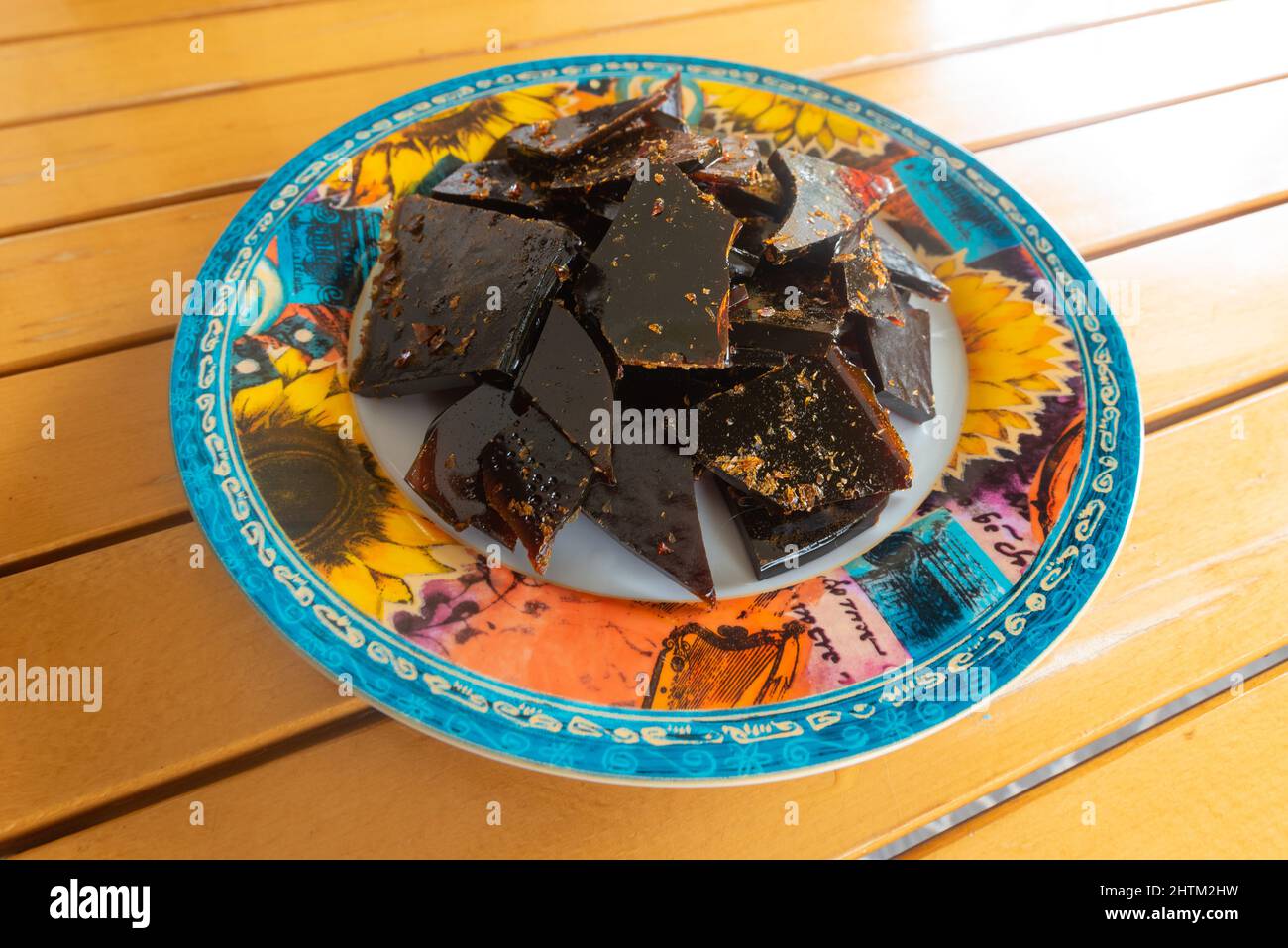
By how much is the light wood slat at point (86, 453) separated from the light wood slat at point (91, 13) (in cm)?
119

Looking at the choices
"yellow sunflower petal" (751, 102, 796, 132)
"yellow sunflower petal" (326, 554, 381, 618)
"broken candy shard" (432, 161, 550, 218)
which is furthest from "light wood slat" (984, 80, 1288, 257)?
"yellow sunflower petal" (326, 554, 381, 618)

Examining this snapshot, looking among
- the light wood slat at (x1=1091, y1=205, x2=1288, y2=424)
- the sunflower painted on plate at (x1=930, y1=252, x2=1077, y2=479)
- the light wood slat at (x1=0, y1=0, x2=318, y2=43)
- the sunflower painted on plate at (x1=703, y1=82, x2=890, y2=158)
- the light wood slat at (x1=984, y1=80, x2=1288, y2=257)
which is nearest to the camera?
the sunflower painted on plate at (x1=930, y1=252, x2=1077, y2=479)

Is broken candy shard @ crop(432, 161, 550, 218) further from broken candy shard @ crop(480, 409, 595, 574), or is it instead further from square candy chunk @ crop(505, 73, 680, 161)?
broken candy shard @ crop(480, 409, 595, 574)

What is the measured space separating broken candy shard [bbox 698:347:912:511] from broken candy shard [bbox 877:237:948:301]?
332mm

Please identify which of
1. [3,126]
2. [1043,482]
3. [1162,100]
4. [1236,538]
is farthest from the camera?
[1162,100]

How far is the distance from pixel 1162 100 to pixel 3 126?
2.66 meters

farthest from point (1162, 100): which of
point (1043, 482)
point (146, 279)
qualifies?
point (146, 279)

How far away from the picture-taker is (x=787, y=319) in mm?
1140

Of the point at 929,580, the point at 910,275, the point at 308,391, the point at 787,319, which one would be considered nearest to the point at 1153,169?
the point at 910,275

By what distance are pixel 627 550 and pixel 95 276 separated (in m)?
1.15

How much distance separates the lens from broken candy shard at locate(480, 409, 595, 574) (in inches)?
40.2

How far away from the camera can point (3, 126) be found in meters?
1.76

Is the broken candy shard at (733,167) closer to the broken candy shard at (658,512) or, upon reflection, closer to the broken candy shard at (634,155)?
the broken candy shard at (634,155)

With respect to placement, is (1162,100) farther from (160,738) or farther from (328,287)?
(160,738)
